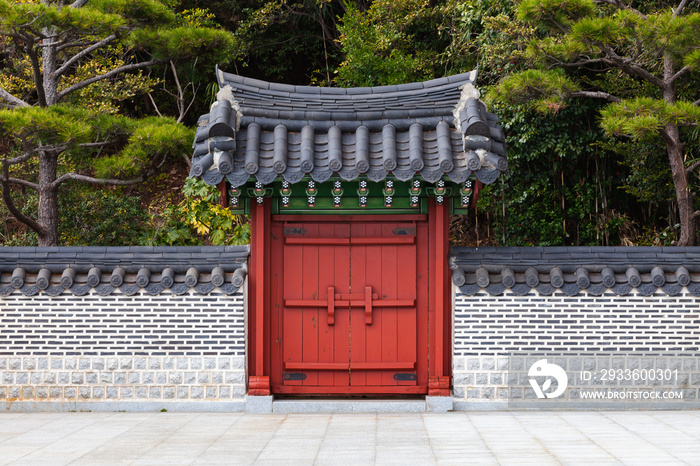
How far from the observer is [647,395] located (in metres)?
7.04

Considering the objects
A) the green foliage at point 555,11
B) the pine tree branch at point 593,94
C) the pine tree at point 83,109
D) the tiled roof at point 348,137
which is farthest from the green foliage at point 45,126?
the pine tree branch at point 593,94

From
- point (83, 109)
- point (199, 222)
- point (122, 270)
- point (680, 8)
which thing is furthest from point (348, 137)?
point (680, 8)

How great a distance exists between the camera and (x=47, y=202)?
35.1 feet

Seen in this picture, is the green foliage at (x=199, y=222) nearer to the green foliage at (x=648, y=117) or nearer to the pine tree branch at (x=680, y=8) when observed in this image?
the green foliage at (x=648, y=117)

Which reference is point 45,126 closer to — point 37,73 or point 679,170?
point 37,73

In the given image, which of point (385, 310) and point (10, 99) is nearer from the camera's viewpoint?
point (385, 310)

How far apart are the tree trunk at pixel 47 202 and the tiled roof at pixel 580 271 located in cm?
727

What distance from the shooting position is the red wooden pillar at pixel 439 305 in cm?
706

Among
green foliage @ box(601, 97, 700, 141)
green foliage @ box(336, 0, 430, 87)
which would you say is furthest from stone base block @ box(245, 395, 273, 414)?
green foliage @ box(336, 0, 430, 87)

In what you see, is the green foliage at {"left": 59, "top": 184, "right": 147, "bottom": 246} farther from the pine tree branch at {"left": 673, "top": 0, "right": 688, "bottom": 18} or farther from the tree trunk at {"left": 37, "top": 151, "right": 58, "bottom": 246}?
the pine tree branch at {"left": 673, "top": 0, "right": 688, "bottom": 18}

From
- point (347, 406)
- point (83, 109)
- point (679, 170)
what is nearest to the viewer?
point (347, 406)

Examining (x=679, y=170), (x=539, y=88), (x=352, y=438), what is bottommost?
(x=352, y=438)

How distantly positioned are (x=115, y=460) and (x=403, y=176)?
3750 millimetres

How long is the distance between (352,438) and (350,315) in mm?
1733
